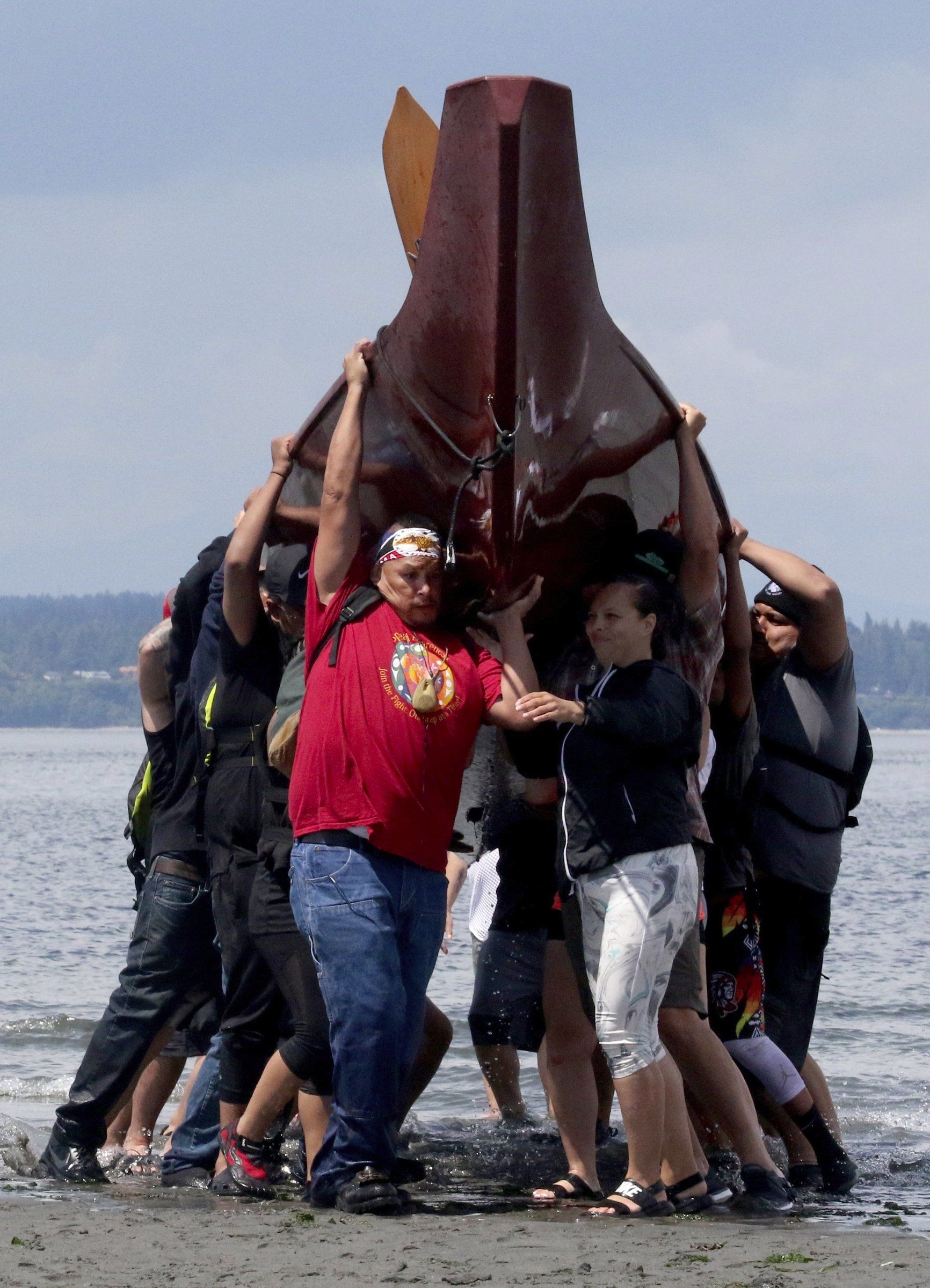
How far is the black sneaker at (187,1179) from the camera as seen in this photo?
5.19 m

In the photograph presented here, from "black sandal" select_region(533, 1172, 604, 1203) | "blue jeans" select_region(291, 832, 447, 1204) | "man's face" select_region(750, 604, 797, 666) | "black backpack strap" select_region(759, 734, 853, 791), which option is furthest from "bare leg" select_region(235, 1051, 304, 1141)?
"man's face" select_region(750, 604, 797, 666)

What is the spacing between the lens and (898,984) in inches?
499

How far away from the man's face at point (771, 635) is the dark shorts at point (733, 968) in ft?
2.81

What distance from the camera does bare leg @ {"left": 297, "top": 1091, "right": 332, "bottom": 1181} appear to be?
4.75 m

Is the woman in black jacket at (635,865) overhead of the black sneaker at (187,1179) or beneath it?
overhead

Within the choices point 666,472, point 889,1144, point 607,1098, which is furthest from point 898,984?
point 666,472

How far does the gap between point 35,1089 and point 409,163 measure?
488 cm

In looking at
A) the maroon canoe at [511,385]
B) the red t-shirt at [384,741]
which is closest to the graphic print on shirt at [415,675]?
the red t-shirt at [384,741]

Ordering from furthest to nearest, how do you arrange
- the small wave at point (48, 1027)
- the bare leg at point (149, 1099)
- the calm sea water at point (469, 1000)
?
the small wave at point (48, 1027)
the calm sea water at point (469, 1000)
the bare leg at point (149, 1099)

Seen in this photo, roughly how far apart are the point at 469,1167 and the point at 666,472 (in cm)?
261

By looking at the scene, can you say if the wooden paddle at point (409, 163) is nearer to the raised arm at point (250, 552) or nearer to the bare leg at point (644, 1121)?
the raised arm at point (250, 552)

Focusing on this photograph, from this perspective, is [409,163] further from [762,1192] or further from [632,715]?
[762,1192]

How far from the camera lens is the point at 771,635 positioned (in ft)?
18.5

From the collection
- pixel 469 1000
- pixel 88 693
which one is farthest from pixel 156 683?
pixel 88 693
